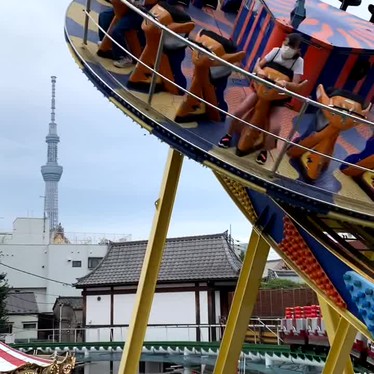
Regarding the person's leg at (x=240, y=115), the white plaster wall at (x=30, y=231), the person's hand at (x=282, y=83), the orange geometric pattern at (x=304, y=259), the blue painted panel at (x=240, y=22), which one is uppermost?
the white plaster wall at (x=30, y=231)

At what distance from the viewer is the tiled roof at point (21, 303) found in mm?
37281

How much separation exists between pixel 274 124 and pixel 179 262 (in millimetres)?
21336

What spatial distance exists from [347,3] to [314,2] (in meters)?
0.50

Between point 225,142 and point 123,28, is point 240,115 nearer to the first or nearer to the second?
point 225,142

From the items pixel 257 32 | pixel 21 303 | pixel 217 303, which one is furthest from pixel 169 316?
pixel 257 32

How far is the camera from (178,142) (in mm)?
6379

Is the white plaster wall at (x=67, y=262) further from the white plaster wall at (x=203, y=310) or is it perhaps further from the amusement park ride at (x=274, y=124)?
the amusement park ride at (x=274, y=124)

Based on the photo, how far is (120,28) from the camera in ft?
24.1

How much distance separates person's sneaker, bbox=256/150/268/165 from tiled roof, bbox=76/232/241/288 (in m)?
18.8

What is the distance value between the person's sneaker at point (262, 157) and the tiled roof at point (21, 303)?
106ft

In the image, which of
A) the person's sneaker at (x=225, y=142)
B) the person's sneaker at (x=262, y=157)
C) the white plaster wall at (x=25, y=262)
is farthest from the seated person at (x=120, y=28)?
the white plaster wall at (x=25, y=262)

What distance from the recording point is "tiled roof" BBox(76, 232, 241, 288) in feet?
84.6

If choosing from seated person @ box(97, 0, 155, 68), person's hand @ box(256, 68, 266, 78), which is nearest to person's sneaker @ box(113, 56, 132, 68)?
seated person @ box(97, 0, 155, 68)

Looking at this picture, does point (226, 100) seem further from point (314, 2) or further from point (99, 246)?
point (99, 246)
